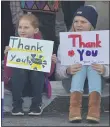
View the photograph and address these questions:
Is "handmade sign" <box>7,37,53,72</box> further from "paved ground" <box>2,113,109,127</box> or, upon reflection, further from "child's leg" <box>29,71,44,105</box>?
"paved ground" <box>2,113,109,127</box>

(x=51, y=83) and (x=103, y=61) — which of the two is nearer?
(x=103, y=61)

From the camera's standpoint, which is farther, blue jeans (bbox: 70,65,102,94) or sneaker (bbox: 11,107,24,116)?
sneaker (bbox: 11,107,24,116)

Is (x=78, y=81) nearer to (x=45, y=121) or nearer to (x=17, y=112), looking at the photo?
(x=45, y=121)

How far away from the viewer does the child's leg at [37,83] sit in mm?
4777

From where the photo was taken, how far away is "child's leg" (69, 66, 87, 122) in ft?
15.2

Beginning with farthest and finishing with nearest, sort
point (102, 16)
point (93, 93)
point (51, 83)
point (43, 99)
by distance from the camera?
1. point (102, 16)
2. point (51, 83)
3. point (43, 99)
4. point (93, 93)

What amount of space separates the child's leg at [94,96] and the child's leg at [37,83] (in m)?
0.45

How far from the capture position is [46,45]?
480cm

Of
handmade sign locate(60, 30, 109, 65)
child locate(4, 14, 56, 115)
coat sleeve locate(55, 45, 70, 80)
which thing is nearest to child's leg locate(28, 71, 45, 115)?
child locate(4, 14, 56, 115)

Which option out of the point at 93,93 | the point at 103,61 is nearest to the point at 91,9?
the point at 103,61

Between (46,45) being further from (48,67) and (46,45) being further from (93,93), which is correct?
(93,93)

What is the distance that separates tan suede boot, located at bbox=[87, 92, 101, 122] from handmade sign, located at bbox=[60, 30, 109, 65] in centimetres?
33

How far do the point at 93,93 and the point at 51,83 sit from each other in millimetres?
779

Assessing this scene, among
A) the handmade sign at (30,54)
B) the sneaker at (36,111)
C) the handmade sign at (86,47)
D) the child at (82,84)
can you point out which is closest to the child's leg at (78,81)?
the child at (82,84)
